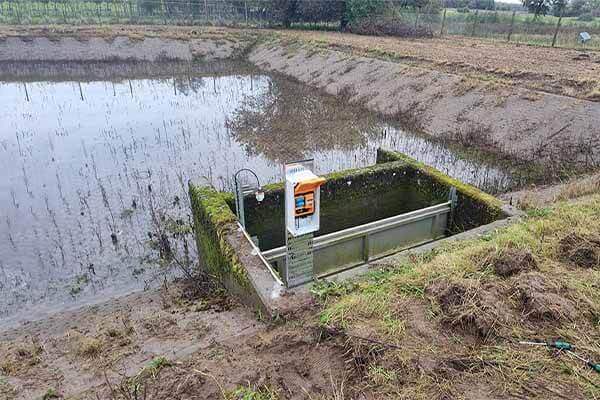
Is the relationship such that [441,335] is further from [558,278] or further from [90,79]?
[90,79]

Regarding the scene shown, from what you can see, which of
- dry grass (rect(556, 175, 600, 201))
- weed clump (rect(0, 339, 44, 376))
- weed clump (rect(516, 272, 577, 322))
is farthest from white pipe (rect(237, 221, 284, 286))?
dry grass (rect(556, 175, 600, 201))

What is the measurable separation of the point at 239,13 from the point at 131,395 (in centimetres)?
3943

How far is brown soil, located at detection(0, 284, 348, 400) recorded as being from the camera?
3.22 meters

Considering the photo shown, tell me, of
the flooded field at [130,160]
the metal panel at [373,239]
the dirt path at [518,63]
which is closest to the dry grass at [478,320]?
the metal panel at [373,239]

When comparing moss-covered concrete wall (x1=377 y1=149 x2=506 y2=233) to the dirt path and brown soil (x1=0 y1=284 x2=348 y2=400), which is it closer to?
brown soil (x1=0 y1=284 x2=348 y2=400)

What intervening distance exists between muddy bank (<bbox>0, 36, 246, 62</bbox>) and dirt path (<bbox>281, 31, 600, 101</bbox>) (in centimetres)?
959

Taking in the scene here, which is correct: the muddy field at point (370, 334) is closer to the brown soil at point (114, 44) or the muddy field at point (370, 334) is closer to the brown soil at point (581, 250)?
the brown soil at point (581, 250)

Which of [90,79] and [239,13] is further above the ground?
[239,13]

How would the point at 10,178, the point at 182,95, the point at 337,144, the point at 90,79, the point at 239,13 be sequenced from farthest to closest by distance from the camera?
the point at 239,13 < the point at 90,79 < the point at 182,95 < the point at 337,144 < the point at 10,178

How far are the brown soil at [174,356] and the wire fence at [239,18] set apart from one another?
32.8 m

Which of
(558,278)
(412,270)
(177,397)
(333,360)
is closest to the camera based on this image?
(177,397)

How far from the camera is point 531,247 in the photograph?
182 inches

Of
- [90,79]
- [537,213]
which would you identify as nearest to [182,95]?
[90,79]

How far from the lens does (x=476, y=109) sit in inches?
525
